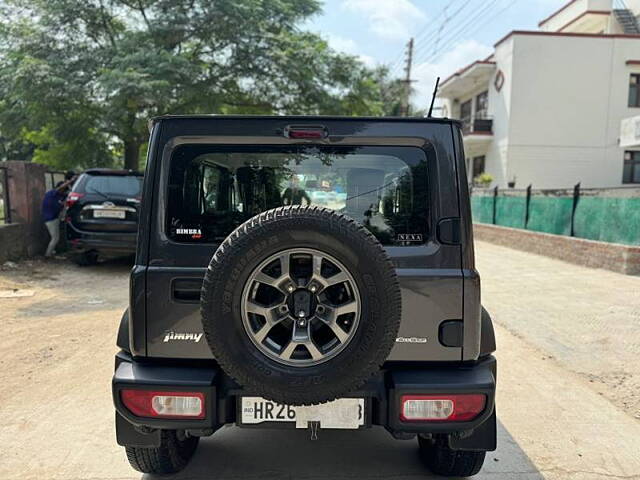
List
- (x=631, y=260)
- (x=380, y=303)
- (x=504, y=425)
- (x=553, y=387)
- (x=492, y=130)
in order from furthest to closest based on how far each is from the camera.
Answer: (x=492, y=130) → (x=631, y=260) → (x=553, y=387) → (x=504, y=425) → (x=380, y=303)

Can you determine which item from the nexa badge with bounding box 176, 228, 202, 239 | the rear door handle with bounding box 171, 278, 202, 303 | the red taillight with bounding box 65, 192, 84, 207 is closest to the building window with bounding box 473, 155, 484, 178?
the red taillight with bounding box 65, 192, 84, 207

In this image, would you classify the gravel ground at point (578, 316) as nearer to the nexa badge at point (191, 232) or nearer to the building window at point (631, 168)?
the nexa badge at point (191, 232)

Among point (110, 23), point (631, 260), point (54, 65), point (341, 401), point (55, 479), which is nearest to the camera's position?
point (341, 401)

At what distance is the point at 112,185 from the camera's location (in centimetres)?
925

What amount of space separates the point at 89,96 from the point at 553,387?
509 inches

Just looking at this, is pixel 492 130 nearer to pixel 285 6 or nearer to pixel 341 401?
pixel 285 6

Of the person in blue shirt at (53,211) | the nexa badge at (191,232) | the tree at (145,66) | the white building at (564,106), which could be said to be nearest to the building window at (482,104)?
the white building at (564,106)

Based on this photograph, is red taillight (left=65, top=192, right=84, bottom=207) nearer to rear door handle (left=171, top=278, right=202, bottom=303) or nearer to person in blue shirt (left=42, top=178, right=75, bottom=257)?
person in blue shirt (left=42, top=178, right=75, bottom=257)

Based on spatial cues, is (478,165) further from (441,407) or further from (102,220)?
(441,407)

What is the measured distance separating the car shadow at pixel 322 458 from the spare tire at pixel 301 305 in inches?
41.4

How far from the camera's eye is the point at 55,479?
9.64 ft

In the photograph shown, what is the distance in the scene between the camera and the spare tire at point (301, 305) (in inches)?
88.0

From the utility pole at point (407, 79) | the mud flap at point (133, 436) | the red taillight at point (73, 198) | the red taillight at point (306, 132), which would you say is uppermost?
the utility pole at point (407, 79)

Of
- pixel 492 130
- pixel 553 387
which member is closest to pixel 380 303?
pixel 553 387
